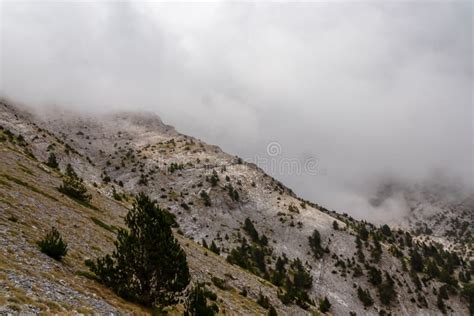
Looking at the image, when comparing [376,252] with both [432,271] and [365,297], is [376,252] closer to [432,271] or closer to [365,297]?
[432,271]

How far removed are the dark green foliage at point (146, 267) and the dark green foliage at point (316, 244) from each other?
105417mm

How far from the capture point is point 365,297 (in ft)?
346

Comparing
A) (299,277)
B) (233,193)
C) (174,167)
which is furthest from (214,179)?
(299,277)

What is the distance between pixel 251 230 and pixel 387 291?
158 feet

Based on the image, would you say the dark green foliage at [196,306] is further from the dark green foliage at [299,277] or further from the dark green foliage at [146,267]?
the dark green foliage at [299,277]

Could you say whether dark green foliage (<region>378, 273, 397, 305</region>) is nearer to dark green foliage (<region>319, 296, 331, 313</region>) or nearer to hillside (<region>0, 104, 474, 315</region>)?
hillside (<region>0, 104, 474, 315</region>)

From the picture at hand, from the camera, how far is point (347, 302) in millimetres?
101312

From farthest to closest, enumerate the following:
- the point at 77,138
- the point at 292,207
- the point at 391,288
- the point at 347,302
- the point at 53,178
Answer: the point at 77,138 < the point at 292,207 < the point at 391,288 < the point at 347,302 < the point at 53,178

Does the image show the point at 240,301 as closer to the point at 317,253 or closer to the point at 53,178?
the point at 53,178

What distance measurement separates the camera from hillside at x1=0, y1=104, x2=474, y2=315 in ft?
73.0

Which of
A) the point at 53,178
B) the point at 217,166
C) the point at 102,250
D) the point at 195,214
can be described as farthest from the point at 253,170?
the point at 102,250

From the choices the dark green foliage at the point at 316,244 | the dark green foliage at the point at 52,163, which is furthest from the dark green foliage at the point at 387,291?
the dark green foliage at the point at 52,163

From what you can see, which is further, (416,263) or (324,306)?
(416,263)

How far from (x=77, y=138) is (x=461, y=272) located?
7291 inches
